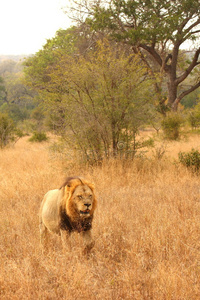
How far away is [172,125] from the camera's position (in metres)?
17.3

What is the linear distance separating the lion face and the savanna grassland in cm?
59

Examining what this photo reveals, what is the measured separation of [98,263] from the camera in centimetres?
283

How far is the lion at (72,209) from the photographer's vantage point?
241cm

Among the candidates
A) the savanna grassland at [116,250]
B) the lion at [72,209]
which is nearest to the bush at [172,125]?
the savanna grassland at [116,250]

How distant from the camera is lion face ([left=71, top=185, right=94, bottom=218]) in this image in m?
2.37

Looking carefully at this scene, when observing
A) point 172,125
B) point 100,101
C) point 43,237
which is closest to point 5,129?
point 100,101

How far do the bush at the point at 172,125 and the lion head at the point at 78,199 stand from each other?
50.1ft

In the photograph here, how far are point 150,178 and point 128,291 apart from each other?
4424 mm

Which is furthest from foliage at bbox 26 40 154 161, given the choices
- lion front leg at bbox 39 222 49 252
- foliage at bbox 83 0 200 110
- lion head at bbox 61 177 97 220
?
foliage at bbox 83 0 200 110

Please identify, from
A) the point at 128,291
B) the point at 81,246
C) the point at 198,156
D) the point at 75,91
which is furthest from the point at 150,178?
the point at 128,291

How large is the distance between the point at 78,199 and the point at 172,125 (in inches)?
624

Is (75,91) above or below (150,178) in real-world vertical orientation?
above

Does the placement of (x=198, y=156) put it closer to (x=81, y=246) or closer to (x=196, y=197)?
(x=196, y=197)

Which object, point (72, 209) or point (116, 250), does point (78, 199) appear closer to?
point (72, 209)
